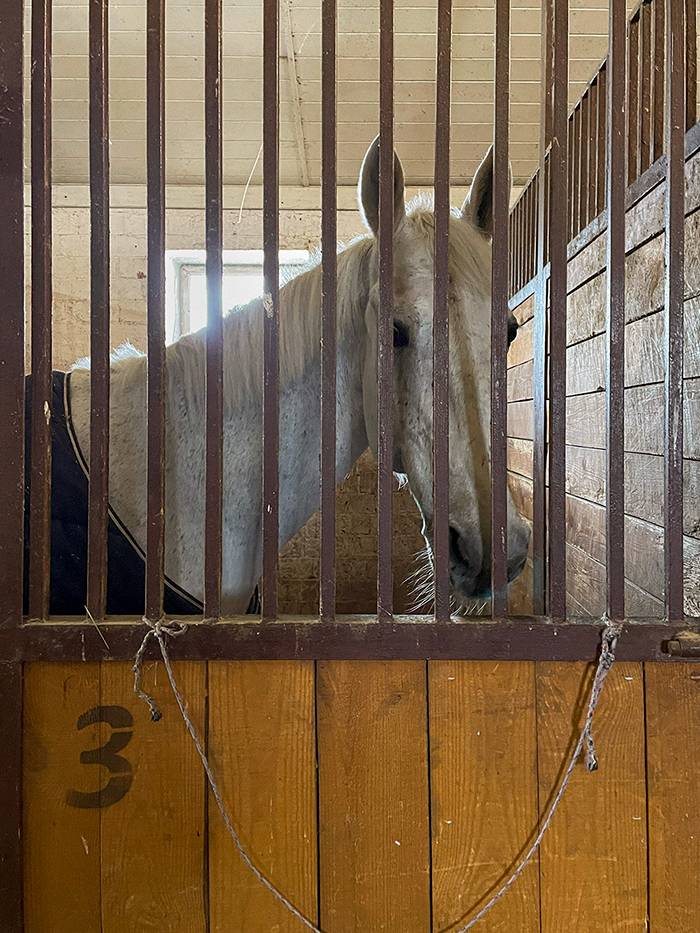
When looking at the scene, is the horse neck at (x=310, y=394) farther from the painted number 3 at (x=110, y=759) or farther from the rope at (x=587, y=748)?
the rope at (x=587, y=748)

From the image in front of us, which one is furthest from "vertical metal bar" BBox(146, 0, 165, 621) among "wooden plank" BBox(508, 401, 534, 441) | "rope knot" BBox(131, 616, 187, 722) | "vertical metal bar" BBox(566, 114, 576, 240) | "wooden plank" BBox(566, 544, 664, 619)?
"wooden plank" BBox(508, 401, 534, 441)

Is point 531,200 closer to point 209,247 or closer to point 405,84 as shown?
point 405,84

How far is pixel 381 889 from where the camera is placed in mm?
963

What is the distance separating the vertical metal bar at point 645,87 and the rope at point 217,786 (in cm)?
113

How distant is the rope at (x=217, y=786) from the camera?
37.1 inches

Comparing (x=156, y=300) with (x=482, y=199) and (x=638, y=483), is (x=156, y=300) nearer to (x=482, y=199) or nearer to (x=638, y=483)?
(x=482, y=199)

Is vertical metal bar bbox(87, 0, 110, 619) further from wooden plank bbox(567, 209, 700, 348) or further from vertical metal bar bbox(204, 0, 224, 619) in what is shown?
wooden plank bbox(567, 209, 700, 348)

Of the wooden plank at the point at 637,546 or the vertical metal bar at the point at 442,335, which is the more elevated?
the vertical metal bar at the point at 442,335

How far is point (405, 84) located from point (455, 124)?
46cm

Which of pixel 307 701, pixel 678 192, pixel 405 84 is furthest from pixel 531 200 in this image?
pixel 307 701

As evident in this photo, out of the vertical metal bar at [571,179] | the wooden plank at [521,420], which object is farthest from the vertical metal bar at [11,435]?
the wooden plank at [521,420]

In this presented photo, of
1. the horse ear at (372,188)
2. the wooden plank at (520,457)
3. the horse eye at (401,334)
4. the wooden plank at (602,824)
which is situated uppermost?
the horse ear at (372,188)

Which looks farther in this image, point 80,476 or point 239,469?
point 239,469

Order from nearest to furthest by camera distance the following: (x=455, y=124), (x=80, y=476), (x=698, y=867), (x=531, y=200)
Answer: (x=698, y=867) → (x=80, y=476) → (x=531, y=200) → (x=455, y=124)
